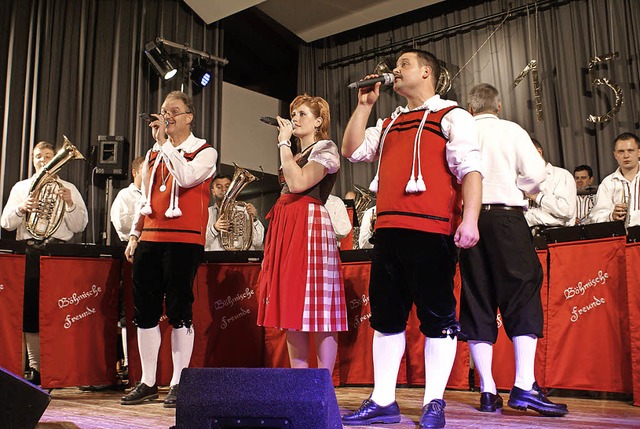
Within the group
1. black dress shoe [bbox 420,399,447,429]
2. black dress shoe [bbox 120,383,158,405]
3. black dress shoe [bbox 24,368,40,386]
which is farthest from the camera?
black dress shoe [bbox 24,368,40,386]

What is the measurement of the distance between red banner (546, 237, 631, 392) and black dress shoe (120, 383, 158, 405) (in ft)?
7.96

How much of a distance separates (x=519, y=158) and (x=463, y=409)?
1.32 m

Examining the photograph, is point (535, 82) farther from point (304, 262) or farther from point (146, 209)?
point (146, 209)

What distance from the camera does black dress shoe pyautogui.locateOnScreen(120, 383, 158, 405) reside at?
12.0 ft

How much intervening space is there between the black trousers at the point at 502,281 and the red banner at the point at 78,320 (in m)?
2.59

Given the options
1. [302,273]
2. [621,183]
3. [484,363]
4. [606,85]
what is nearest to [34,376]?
[302,273]

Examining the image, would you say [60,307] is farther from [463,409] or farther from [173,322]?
[463,409]

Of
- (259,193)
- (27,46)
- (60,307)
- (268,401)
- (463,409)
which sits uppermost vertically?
(27,46)

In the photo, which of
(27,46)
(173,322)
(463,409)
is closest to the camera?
(463,409)

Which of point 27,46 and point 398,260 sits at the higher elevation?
point 27,46

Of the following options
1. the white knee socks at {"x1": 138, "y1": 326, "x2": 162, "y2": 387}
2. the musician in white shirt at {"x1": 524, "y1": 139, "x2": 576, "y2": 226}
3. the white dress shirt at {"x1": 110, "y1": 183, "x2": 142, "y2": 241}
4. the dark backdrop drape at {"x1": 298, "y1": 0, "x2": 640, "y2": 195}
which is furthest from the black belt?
the dark backdrop drape at {"x1": 298, "y1": 0, "x2": 640, "y2": 195}

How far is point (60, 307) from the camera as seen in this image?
434cm

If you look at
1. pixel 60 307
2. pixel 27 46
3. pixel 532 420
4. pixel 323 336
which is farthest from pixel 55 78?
pixel 532 420

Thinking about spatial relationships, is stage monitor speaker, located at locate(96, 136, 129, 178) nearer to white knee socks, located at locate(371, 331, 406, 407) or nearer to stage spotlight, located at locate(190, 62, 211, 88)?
stage spotlight, located at locate(190, 62, 211, 88)
